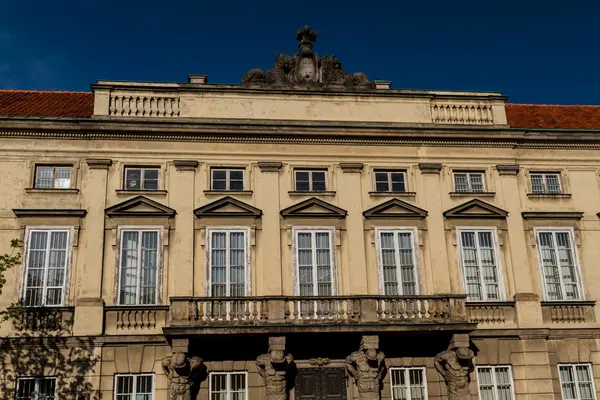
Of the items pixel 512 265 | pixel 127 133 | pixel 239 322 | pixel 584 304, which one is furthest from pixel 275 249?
Answer: pixel 584 304

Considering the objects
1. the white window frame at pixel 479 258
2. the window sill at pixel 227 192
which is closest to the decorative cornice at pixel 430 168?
the white window frame at pixel 479 258

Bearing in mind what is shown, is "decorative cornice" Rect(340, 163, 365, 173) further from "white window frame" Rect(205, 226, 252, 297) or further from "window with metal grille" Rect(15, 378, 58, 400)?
"window with metal grille" Rect(15, 378, 58, 400)

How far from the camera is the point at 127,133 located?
72.1 feet

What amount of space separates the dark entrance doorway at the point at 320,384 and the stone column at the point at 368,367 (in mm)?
616

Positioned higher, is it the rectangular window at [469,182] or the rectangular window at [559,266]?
the rectangular window at [469,182]

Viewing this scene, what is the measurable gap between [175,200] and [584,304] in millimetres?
13817

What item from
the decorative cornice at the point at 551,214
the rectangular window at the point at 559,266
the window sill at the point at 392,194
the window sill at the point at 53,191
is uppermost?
the window sill at the point at 53,191

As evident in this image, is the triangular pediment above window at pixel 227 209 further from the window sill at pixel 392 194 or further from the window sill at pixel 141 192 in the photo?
the window sill at pixel 392 194

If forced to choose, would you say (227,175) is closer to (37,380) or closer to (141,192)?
(141,192)

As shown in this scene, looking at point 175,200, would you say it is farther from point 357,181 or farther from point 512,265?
point 512,265

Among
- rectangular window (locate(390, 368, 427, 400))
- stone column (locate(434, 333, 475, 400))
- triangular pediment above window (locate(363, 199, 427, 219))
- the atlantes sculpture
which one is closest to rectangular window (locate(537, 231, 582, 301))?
stone column (locate(434, 333, 475, 400))

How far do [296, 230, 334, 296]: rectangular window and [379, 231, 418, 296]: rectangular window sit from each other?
1771 mm

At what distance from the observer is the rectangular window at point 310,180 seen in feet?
73.4

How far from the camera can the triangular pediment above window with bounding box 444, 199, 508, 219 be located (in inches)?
880
